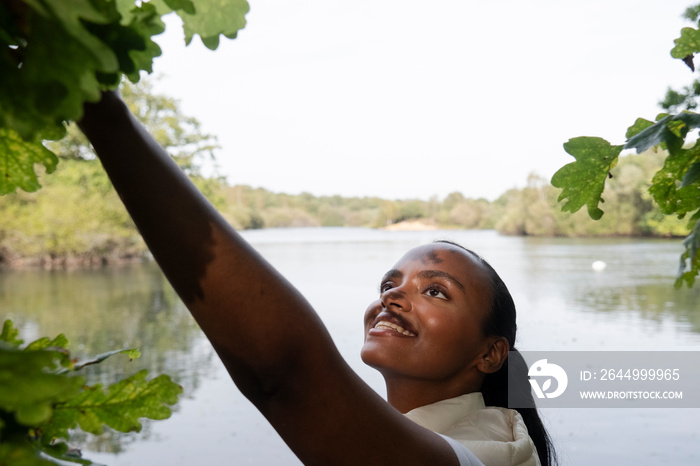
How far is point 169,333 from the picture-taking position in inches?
754

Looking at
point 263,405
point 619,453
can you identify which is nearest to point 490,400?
point 263,405

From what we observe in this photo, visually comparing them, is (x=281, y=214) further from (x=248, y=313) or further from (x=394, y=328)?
(x=248, y=313)

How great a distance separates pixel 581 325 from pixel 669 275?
1151 cm

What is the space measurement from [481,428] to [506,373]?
1.72 ft

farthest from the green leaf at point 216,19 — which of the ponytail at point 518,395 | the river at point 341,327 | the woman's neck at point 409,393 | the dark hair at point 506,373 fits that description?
the river at point 341,327

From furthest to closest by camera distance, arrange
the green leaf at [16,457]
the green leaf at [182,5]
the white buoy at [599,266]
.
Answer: the white buoy at [599,266], the green leaf at [182,5], the green leaf at [16,457]

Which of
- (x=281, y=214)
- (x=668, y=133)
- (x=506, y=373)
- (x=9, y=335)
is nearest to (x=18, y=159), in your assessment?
(x=9, y=335)

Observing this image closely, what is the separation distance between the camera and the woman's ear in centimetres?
175

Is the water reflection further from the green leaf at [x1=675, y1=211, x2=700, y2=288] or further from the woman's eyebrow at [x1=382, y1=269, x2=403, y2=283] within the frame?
the green leaf at [x1=675, y1=211, x2=700, y2=288]

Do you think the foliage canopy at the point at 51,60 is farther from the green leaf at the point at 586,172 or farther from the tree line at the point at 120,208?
the tree line at the point at 120,208

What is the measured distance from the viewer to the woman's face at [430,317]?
5.05 feet

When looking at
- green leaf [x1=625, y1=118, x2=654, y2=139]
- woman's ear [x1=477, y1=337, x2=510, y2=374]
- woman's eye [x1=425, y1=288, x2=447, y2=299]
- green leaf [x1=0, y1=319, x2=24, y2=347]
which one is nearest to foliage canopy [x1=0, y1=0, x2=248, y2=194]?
green leaf [x1=0, y1=319, x2=24, y2=347]

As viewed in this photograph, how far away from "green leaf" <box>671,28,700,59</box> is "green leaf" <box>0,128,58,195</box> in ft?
3.82

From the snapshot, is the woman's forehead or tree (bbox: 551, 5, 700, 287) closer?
tree (bbox: 551, 5, 700, 287)
